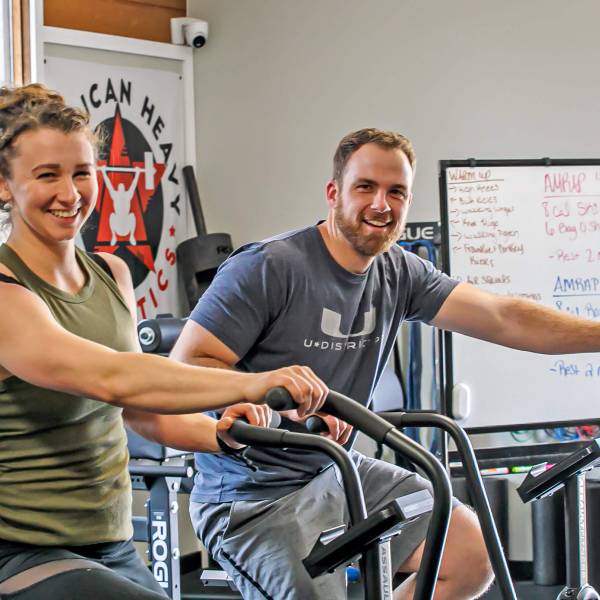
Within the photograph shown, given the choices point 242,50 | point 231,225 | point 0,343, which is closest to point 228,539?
point 0,343

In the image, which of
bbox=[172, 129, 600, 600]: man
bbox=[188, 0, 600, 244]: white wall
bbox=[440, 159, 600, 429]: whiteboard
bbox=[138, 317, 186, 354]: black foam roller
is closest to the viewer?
bbox=[172, 129, 600, 600]: man

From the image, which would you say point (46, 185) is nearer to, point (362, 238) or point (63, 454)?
point (63, 454)

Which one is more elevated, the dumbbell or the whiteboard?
the dumbbell

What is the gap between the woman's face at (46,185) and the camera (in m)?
1.68

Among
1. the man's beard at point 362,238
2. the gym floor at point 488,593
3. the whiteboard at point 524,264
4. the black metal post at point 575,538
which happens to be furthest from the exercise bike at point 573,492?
the gym floor at point 488,593

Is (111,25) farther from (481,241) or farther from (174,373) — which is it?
(174,373)

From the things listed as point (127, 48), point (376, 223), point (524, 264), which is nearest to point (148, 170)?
point (127, 48)

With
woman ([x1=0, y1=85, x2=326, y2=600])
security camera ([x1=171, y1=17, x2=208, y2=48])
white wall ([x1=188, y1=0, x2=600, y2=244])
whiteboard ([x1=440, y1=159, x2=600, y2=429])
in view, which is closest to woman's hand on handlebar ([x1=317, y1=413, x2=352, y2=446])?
woman ([x1=0, y1=85, x2=326, y2=600])

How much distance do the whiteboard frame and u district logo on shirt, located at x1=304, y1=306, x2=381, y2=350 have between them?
1794 mm

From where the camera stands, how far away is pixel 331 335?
93.0 inches

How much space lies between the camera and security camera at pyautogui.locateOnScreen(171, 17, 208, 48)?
174 inches

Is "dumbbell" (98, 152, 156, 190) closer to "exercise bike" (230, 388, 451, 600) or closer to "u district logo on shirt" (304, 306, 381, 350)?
"u district logo on shirt" (304, 306, 381, 350)

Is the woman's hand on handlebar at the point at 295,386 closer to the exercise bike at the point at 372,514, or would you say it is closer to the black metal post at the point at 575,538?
the exercise bike at the point at 372,514

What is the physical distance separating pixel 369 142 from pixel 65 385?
126cm
